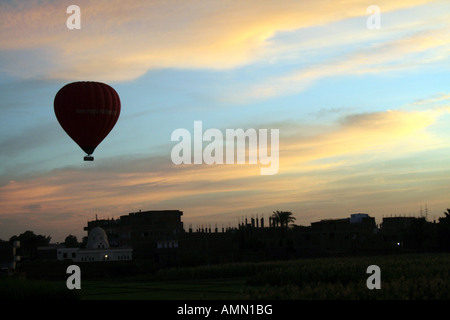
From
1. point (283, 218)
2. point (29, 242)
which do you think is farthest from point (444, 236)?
point (29, 242)

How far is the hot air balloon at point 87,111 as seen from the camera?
158 feet

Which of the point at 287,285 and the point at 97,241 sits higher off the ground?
the point at 97,241

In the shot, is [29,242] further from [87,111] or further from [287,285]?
[287,285]

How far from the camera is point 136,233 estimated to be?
372 feet

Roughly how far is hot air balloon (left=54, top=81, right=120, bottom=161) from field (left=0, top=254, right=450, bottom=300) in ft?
34.3

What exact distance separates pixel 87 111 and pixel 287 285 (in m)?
20.3

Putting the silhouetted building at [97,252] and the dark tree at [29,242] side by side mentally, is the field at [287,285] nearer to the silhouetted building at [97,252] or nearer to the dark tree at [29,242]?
the silhouetted building at [97,252]

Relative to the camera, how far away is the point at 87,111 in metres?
48.2

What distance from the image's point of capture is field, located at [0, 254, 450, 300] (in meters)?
32.9

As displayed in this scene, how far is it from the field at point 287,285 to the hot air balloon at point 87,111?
1044cm

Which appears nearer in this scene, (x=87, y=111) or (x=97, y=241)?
(x=87, y=111)

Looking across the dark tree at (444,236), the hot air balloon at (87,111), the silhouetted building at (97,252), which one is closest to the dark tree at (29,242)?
the silhouetted building at (97,252)

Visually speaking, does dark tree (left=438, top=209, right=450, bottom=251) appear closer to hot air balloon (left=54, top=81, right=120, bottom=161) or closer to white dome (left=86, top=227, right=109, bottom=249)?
white dome (left=86, top=227, right=109, bottom=249)

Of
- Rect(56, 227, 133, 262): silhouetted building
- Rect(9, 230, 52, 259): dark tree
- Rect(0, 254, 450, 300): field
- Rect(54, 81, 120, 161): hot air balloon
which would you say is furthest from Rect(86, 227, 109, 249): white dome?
Rect(54, 81, 120, 161): hot air balloon
